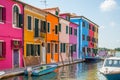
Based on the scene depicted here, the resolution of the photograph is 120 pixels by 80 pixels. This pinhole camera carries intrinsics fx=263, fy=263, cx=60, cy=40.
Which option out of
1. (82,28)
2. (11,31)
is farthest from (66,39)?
(11,31)

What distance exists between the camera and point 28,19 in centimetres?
2903

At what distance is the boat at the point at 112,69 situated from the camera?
63.0 ft

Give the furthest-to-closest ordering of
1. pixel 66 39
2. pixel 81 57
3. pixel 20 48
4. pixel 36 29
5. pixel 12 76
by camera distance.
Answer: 1. pixel 81 57
2. pixel 66 39
3. pixel 36 29
4. pixel 20 48
5. pixel 12 76

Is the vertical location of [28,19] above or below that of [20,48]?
above

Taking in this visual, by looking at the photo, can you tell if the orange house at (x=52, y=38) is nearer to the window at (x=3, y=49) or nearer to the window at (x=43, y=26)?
the window at (x=43, y=26)

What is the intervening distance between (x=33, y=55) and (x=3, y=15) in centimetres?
762

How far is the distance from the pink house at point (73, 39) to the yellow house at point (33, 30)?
527 inches

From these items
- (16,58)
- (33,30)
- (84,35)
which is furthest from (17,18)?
(84,35)

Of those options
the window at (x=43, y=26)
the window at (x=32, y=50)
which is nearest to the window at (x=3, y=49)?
the window at (x=32, y=50)

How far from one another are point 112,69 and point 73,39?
1116 inches

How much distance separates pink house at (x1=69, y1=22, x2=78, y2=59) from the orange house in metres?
7.81

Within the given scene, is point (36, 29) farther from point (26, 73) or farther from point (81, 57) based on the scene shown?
point (81, 57)

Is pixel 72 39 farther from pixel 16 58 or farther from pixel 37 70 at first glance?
pixel 37 70

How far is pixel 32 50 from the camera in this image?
30.2 m
